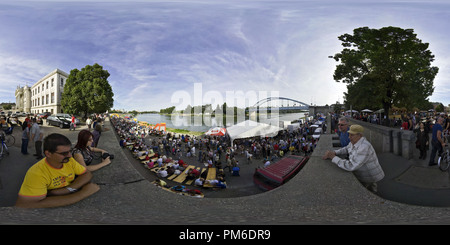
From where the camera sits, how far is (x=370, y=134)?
238 inches

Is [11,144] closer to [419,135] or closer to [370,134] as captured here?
[419,135]

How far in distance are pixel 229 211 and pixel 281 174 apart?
7.28 ft

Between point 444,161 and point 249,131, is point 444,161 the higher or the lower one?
the lower one

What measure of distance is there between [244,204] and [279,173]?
6.60ft

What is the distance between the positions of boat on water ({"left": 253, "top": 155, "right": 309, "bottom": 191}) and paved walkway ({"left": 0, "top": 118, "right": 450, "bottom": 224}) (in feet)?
4.12

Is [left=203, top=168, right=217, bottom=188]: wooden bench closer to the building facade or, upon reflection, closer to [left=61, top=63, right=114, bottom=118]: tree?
the building facade

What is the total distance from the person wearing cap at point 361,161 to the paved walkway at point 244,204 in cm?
16

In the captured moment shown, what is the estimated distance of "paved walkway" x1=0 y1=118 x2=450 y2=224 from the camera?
6.02ft

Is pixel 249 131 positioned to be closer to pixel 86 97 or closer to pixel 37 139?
pixel 86 97

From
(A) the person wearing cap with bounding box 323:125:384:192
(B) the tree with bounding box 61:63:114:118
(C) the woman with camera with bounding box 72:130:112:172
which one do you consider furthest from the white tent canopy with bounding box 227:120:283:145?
(C) the woman with camera with bounding box 72:130:112:172

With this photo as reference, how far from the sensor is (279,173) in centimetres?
405

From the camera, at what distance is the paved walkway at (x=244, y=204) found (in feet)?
6.02

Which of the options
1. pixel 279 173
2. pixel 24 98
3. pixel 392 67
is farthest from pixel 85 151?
pixel 392 67

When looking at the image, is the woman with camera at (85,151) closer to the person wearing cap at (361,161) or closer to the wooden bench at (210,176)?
the person wearing cap at (361,161)
